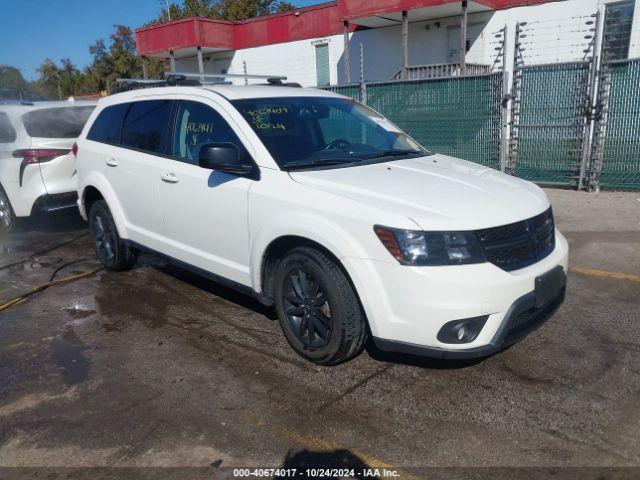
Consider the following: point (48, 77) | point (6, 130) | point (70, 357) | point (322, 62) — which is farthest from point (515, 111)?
point (48, 77)

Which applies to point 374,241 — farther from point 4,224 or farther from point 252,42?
point 252,42

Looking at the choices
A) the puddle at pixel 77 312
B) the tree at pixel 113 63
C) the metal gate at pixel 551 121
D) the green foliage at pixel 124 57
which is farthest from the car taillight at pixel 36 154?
the tree at pixel 113 63

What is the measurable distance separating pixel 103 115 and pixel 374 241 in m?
3.87

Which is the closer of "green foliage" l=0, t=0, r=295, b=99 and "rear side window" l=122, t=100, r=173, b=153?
"rear side window" l=122, t=100, r=173, b=153

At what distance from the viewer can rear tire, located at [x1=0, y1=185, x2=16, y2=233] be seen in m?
7.61

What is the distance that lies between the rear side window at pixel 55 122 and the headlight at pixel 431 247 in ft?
19.7

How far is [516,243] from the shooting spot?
10.6 ft

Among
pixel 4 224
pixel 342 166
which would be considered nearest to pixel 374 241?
pixel 342 166

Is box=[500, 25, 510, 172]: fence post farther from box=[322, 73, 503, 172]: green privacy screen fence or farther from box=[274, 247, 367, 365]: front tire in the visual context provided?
box=[274, 247, 367, 365]: front tire

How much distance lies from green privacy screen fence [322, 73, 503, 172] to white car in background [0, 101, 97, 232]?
572cm

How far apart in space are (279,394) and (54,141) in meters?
5.53

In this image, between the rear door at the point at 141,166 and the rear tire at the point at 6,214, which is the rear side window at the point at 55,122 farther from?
the rear door at the point at 141,166

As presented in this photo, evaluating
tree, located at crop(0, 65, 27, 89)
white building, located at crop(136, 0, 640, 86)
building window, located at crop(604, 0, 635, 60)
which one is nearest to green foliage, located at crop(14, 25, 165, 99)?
tree, located at crop(0, 65, 27, 89)

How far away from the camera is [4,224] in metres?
7.77
